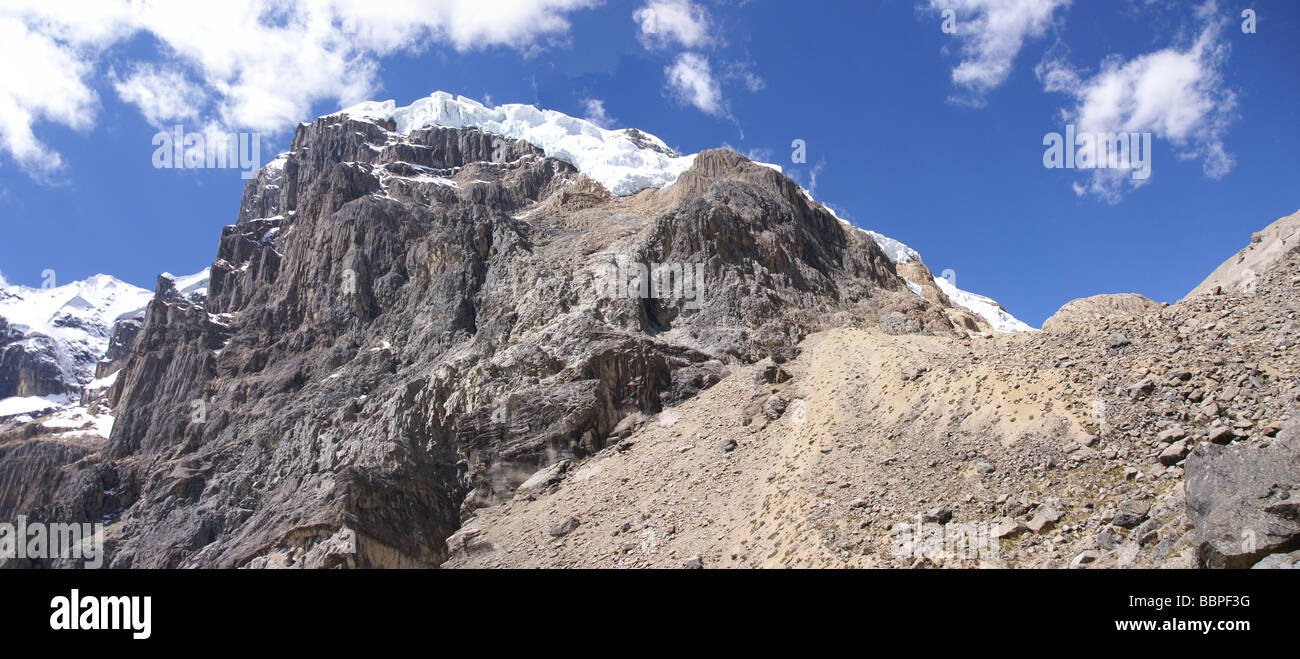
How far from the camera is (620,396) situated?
43.5 metres

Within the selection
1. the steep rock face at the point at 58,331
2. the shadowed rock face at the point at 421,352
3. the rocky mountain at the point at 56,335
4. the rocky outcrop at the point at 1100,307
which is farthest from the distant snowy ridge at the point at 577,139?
the steep rock face at the point at 58,331

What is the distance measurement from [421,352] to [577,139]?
59309 millimetres

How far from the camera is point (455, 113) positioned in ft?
366

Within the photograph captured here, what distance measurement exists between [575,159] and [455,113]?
2299cm

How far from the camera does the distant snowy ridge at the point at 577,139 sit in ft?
309

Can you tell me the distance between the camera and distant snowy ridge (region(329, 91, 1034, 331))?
9412cm

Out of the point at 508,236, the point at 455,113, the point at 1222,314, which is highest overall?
the point at 455,113

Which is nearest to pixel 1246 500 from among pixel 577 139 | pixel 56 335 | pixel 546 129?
pixel 577 139

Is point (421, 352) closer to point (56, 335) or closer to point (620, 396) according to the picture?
point (620, 396)

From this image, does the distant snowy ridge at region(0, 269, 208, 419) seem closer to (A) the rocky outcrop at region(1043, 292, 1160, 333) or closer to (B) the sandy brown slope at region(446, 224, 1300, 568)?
(B) the sandy brown slope at region(446, 224, 1300, 568)

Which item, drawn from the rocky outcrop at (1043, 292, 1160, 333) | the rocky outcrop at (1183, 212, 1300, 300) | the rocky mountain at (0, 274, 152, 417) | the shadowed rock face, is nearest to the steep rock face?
the rocky mountain at (0, 274, 152, 417)

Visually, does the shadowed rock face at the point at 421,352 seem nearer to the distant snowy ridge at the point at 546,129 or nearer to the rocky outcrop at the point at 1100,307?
the rocky outcrop at the point at 1100,307
